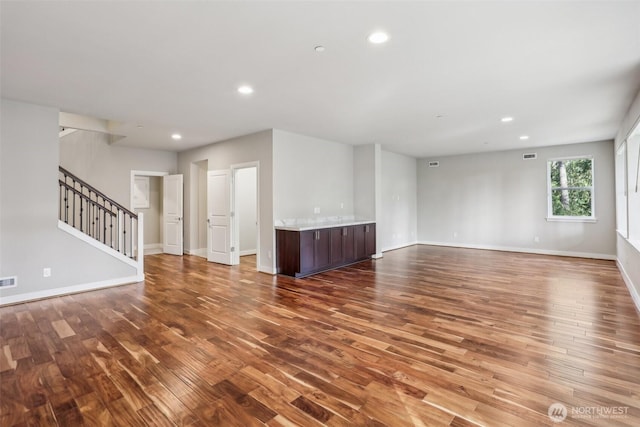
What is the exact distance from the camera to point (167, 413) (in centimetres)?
188

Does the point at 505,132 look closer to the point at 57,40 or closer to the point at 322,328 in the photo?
the point at 322,328

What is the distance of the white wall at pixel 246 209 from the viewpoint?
7.83 m

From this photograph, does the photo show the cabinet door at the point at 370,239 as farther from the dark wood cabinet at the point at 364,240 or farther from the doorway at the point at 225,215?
the doorway at the point at 225,215

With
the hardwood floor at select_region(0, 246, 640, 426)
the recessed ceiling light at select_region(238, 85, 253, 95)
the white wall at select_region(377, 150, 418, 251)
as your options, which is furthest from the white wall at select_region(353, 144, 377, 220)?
the recessed ceiling light at select_region(238, 85, 253, 95)

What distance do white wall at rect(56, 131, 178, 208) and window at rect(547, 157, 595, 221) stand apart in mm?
9851

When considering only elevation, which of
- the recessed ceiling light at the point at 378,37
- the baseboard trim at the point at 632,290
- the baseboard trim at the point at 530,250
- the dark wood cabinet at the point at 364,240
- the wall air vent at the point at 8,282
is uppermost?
the recessed ceiling light at the point at 378,37

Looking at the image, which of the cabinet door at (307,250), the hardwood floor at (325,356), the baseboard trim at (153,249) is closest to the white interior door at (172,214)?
the baseboard trim at (153,249)

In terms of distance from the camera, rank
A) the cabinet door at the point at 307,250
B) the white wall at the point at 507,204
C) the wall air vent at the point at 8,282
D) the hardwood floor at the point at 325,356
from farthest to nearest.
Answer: the white wall at the point at 507,204
the cabinet door at the point at 307,250
the wall air vent at the point at 8,282
the hardwood floor at the point at 325,356

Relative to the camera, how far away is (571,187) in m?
7.34

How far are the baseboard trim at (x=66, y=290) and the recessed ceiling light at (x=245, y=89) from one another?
3.53 m

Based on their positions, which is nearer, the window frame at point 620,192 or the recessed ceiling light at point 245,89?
the recessed ceiling light at point 245,89

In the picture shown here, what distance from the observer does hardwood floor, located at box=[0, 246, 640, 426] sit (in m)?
1.90

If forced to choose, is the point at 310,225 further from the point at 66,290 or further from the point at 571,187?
the point at 571,187

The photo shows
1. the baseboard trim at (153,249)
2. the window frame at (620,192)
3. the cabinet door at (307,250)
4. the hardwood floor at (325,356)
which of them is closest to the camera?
the hardwood floor at (325,356)
